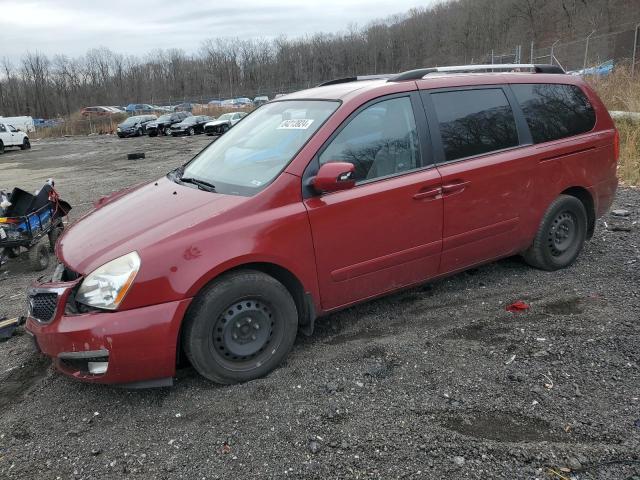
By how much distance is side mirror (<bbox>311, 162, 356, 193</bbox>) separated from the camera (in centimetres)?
323

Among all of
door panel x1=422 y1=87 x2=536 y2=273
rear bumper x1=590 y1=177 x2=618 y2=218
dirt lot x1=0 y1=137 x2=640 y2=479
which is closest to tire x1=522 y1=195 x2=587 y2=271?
rear bumper x1=590 y1=177 x2=618 y2=218

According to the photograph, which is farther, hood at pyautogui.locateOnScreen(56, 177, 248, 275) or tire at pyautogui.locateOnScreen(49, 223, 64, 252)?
tire at pyautogui.locateOnScreen(49, 223, 64, 252)

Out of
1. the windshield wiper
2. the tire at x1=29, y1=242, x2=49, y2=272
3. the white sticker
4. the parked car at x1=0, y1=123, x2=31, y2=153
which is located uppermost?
the parked car at x1=0, y1=123, x2=31, y2=153

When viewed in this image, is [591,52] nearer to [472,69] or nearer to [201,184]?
[472,69]

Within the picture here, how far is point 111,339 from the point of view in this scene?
2846 mm

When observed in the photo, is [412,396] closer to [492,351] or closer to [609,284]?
[492,351]

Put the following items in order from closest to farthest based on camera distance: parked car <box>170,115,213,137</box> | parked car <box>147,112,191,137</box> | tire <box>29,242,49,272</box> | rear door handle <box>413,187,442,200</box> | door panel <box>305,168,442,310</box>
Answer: door panel <box>305,168,442,310</box>, rear door handle <box>413,187,442,200</box>, tire <box>29,242,49,272</box>, parked car <box>170,115,213,137</box>, parked car <box>147,112,191,137</box>

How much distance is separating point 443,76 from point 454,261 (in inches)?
59.5

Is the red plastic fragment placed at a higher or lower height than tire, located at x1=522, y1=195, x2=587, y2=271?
lower

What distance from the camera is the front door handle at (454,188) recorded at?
3844 millimetres

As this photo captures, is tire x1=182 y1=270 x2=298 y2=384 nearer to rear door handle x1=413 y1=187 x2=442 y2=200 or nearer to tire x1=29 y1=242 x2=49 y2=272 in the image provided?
rear door handle x1=413 y1=187 x2=442 y2=200

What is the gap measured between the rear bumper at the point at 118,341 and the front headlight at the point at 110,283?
74 mm

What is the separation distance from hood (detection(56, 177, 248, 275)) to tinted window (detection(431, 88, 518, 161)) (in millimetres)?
1766

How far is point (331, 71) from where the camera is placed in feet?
347
